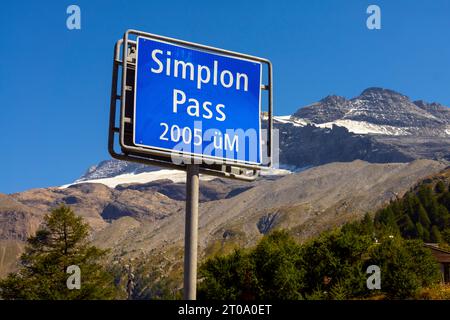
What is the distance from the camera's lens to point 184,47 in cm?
857

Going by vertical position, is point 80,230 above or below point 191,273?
above

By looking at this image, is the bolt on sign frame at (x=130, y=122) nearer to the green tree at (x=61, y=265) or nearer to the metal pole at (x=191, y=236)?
the metal pole at (x=191, y=236)

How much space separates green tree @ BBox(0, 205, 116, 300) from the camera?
197 feet

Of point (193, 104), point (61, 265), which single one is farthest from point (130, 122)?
point (61, 265)

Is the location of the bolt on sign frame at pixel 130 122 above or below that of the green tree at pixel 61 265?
below

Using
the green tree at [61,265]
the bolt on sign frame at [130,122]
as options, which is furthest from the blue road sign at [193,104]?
the green tree at [61,265]

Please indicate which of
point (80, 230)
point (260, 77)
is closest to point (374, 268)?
point (80, 230)

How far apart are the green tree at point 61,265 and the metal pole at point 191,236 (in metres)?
52.6

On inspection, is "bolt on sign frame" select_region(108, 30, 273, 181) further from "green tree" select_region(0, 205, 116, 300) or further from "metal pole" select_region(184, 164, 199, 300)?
"green tree" select_region(0, 205, 116, 300)

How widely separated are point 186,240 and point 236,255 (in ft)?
287

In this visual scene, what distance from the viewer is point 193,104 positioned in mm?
8445

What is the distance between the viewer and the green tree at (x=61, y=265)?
59938mm

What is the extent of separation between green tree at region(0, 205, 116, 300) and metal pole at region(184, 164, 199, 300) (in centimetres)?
5260
